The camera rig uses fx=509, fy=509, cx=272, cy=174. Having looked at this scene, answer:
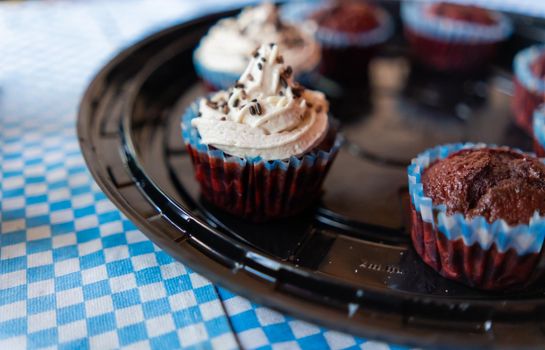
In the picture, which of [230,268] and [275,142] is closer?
[230,268]

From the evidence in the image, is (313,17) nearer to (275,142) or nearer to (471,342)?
(275,142)

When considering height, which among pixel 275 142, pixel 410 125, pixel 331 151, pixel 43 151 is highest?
pixel 275 142

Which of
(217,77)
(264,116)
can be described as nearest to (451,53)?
(217,77)

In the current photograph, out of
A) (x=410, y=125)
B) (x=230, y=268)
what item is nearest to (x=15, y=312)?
(x=230, y=268)

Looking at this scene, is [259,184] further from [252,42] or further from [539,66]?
[539,66]

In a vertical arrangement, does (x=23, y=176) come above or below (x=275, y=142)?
below

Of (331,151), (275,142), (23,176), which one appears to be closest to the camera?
(275,142)

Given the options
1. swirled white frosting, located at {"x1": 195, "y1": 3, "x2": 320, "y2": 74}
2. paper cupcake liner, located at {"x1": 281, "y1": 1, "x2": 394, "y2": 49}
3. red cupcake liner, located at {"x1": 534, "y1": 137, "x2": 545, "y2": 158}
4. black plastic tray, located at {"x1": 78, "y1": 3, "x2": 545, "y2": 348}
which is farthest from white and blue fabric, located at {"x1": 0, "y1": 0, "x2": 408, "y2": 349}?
paper cupcake liner, located at {"x1": 281, "y1": 1, "x2": 394, "y2": 49}
